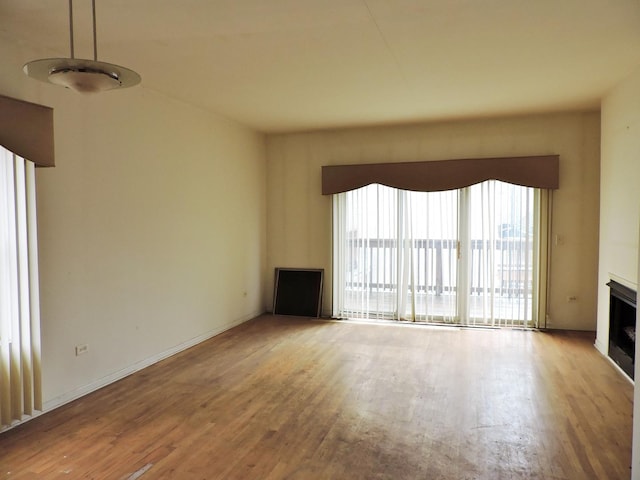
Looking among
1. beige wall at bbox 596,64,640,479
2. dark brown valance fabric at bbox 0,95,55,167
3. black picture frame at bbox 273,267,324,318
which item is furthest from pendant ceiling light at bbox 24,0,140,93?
black picture frame at bbox 273,267,324,318

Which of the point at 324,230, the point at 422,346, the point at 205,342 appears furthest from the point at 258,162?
the point at 422,346

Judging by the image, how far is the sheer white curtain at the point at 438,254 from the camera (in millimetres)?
5695

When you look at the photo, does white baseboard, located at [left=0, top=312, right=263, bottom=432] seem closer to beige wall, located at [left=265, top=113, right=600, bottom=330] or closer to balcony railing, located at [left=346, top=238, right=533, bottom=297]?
beige wall, located at [left=265, top=113, right=600, bottom=330]

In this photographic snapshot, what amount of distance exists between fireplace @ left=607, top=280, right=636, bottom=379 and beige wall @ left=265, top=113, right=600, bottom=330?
122 centimetres

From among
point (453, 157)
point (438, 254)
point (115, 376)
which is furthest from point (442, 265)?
point (115, 376)

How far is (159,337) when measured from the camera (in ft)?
15.0

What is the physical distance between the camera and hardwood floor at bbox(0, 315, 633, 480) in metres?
2.60

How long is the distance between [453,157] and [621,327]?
2.75m

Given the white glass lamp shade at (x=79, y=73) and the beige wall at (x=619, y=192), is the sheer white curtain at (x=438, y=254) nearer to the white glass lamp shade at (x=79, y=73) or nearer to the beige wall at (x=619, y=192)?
the beige wall at (x=619, y=192)

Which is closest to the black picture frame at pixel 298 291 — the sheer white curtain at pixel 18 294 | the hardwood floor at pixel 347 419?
the hardwood floor at pixel 347 419

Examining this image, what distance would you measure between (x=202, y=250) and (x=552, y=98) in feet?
13.8

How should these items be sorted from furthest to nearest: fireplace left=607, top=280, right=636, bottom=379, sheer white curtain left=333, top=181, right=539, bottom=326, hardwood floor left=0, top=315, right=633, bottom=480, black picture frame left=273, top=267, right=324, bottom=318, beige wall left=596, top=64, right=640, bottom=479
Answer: black picture frame left=273, top=267, right=324, bottom=318, sheer white curtain left=333, top=181, right=539, bottom=326, fireplace left=607, top=280, right=636, bottom=379, beige wall left=596, top=64, right=640, bottom=479, hardwood floor left=0, top=315, right=633, bottom=480

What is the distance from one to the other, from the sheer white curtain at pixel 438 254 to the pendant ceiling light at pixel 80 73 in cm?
452

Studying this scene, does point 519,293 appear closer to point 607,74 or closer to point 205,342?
point 607,74
